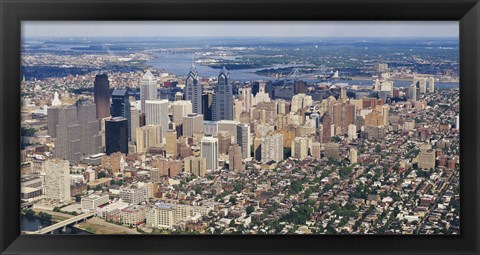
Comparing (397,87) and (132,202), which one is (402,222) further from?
(132,202)

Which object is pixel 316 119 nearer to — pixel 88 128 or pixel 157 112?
pixel 157 112

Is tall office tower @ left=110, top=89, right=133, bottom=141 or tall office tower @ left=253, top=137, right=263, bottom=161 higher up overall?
tall office tower @ left=110, top=89, right=133, bottom=141

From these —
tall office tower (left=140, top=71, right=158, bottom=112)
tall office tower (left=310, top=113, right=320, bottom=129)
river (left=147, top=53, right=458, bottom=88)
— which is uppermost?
river (left=147, top=53, right=458, bottom=88)

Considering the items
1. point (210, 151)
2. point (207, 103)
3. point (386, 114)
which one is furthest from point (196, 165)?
point (386, 114)

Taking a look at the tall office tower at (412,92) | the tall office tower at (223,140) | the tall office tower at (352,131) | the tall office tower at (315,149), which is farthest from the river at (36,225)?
the tall office tower at (412,92)

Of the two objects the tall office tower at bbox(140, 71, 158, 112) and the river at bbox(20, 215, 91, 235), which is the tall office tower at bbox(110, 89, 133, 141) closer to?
the tall office tower at bbox(140, 71, 158, 112)

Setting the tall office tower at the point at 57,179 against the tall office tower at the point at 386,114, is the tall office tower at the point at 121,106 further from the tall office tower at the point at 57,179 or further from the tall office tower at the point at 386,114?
the tall office tower at the point at 386,114

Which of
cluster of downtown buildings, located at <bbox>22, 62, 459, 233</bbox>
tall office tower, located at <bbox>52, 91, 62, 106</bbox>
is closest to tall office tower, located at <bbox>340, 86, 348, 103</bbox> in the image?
cluster of downtown buildings, located at <bbox>22, 62, 459, 233</bbox>
